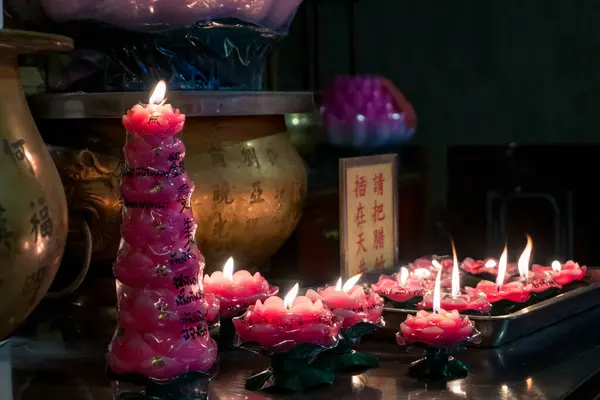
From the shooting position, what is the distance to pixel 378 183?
1572 millimetres

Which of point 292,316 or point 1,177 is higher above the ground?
point 1,177

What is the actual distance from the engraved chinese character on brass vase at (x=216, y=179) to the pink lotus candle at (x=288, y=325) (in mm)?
332

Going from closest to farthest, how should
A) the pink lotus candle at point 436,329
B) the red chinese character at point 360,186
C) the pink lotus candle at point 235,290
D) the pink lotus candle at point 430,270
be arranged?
the pink lotus candle at point 436,329, the pink lotus candle at point 235,290, the pink lotus candle at point 430,270, the red chinese character at point 360,186

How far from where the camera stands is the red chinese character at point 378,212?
62.1 inches

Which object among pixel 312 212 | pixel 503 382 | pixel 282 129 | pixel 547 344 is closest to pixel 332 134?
pixel 312 212

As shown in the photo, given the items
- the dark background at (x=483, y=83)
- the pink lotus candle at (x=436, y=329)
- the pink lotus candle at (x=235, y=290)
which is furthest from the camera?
the dark background at (x=483, y=83)

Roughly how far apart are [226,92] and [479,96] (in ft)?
8.65

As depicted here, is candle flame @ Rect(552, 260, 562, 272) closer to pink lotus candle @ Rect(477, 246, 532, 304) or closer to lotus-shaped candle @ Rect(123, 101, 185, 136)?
pink lotus candle @ Rect(477, 246, 532, 304)

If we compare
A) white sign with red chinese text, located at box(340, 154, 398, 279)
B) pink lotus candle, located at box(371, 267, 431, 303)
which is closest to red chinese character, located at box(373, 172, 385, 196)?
white sign with red chinese text, located at box(340, 154, 398, 279)

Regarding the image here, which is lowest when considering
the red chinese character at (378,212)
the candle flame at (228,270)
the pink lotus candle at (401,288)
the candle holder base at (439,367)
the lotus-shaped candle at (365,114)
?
the candle holder base at (439,367)

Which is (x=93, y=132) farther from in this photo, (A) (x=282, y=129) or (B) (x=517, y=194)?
(B) (x=517, y=194)

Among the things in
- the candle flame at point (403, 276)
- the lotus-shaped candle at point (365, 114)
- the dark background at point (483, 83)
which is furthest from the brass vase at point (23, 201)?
the dark background at point (483, 83)

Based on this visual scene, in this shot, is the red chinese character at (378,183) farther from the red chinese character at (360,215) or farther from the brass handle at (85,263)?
the brass handle at (85,263)

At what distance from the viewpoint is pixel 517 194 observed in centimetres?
325
